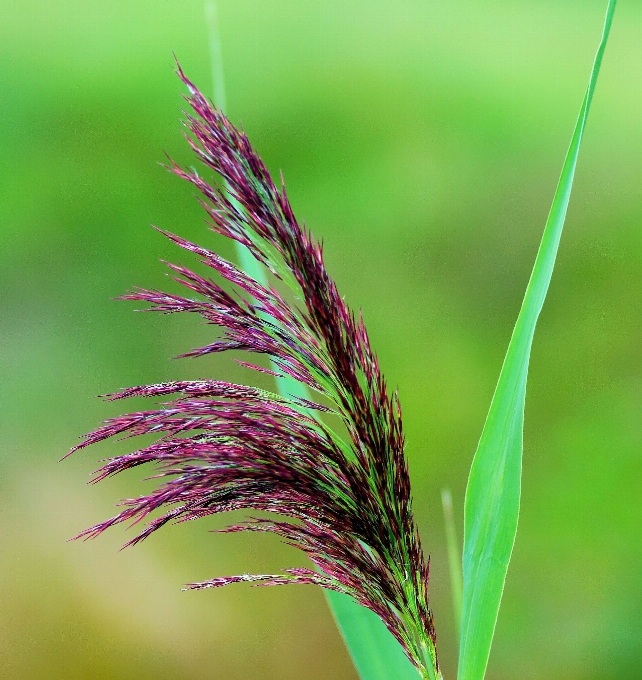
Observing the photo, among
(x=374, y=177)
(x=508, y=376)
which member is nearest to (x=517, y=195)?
(x=374, y=177)

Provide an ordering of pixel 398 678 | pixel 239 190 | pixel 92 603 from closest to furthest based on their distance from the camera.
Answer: pixel 239 190
pixel 398 678
pixel 92 603

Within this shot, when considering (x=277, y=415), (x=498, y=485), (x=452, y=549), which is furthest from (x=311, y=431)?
(x=452, y=549)

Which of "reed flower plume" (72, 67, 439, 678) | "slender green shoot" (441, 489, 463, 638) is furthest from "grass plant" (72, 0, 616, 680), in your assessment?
"slender green shoot" (441, 489, 463, 638)

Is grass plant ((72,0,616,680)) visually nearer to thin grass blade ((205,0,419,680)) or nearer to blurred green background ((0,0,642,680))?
thin grass blade ((205,0,419,680))

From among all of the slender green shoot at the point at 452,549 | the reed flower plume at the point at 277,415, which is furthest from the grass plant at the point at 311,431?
the slender green shoot at the point at 452,549

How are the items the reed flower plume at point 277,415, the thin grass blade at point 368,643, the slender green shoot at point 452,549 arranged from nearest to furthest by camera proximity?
the reed flower plume at point 277,415
the thin grass blade at point 368,643
the slender green shoot at point 452,549

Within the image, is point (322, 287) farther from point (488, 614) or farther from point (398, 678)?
point (398, 678)

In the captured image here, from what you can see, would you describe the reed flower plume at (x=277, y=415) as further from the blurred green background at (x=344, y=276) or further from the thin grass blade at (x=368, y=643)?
the blurred green background at (x=344, y=276)
